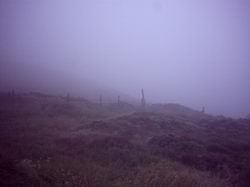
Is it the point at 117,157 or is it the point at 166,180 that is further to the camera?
the point at 117,157

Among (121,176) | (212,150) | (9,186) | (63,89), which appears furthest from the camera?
(63,89)

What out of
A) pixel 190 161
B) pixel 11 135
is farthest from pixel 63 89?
pixel 190 161

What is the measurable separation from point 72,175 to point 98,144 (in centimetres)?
752

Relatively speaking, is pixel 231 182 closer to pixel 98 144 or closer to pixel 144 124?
pixel 98 144

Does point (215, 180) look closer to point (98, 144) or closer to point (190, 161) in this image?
point (190, 161)

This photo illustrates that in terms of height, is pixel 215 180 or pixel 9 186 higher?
pixel 9 186

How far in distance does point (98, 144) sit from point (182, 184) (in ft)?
27.1

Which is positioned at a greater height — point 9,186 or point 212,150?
point 9,186

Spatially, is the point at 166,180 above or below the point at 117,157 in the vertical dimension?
above

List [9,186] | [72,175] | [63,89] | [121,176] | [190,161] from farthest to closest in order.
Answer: [63,89] < [190,161] < [121,176] < [72,175] < [9,186]

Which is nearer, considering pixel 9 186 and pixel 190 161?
pixel 9 186

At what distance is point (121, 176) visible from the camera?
37.4ft

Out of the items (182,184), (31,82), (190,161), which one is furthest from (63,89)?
(182,184)

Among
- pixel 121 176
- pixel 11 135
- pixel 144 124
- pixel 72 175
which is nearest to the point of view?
pixel 72 175
